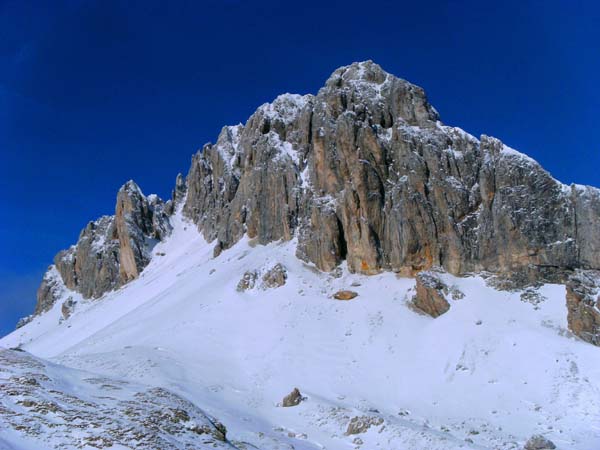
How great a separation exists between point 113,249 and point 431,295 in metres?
66.5

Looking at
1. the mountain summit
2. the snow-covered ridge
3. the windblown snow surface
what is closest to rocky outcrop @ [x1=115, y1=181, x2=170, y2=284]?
the mountain summit

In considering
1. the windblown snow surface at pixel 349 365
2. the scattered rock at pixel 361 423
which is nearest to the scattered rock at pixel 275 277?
the windblown snow surface at pixel 349 365

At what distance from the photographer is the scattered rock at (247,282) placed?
50.6m

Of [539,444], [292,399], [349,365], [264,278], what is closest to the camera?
[539,444]

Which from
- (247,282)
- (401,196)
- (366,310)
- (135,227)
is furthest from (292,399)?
(135,227)

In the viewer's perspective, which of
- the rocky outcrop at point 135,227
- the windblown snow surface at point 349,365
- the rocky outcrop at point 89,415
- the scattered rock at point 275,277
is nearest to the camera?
the rocky outcrop at point 89,415

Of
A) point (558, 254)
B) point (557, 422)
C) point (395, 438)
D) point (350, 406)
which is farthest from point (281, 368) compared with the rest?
point (558, 254)

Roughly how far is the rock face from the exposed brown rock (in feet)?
184

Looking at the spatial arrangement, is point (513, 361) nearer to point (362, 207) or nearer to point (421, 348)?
point (421, 348)

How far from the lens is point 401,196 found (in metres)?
48.3

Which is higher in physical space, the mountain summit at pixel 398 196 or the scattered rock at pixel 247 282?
the mountain summit at pixel 398 196

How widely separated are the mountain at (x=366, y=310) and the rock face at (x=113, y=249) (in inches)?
678

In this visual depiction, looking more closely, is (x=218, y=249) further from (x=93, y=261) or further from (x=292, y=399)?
(x=292, y=399)

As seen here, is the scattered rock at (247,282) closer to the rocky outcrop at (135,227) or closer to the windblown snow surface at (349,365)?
the windblown snow surface at (349,365)
